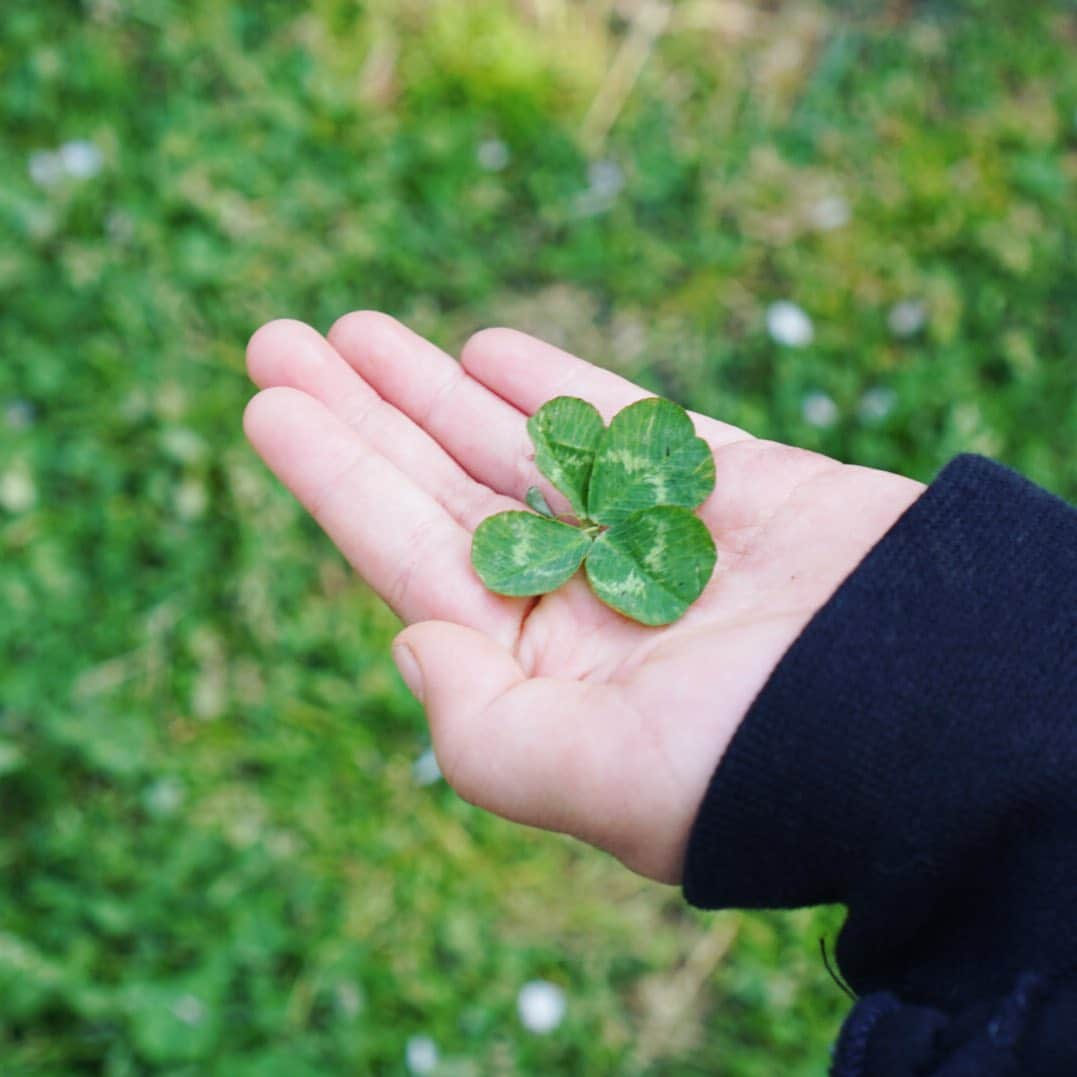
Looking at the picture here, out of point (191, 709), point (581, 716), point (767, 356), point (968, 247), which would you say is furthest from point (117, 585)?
point (968, 247)

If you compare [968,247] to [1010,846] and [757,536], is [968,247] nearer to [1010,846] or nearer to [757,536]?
[757,536]

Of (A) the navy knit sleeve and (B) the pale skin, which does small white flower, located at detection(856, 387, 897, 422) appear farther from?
(A) the navy knit sleeve

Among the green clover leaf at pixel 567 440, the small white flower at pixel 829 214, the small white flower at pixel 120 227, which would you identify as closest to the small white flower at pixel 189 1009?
the green clover leaf at pixel 567 440

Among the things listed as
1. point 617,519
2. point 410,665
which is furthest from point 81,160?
point 410,665

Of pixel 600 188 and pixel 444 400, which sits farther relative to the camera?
pixel 600 188

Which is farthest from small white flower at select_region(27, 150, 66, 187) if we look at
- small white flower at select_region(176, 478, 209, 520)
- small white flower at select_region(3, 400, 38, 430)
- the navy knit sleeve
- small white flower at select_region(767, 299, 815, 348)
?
the navy knit sleeve

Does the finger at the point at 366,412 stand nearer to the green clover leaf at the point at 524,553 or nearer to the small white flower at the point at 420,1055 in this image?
the green clover leaf at the point at 524,553

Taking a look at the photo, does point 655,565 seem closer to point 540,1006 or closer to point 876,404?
point 540,1006

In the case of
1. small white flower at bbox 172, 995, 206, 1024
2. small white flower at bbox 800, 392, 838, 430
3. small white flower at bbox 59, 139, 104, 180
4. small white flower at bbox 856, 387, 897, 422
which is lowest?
small white flower at bbox 172, 995, 206, 1024
